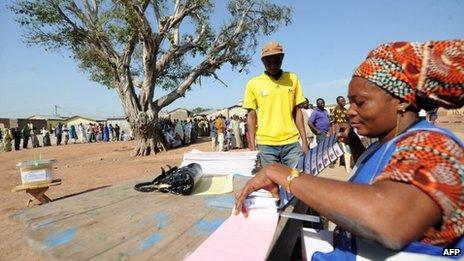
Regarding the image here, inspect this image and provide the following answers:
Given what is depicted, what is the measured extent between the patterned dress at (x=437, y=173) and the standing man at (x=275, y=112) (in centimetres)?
251

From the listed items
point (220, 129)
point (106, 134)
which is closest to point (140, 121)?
point (220, 129)

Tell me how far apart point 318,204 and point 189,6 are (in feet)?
52.1

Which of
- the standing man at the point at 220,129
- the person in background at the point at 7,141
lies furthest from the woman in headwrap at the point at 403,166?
the person in background at the point at 7,141

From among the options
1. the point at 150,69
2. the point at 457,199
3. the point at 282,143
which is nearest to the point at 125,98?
the point at 150,69

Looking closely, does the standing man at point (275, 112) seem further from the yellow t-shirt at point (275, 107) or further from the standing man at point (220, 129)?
the standing man at point (220, 129)

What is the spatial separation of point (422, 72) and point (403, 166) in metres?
0.37

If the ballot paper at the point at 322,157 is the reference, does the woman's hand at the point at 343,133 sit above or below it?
above

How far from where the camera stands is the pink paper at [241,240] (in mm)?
1257

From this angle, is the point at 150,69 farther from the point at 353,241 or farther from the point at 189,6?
the point at 353,241

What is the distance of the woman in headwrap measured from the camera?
3.15 feet

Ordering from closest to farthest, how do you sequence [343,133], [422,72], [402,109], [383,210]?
[383,210], [422,72], [402,109], [343,133]

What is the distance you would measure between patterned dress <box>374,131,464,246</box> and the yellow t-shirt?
2.51m

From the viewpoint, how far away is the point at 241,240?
1.37 meters

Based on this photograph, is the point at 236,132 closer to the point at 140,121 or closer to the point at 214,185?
the point at 140,121
